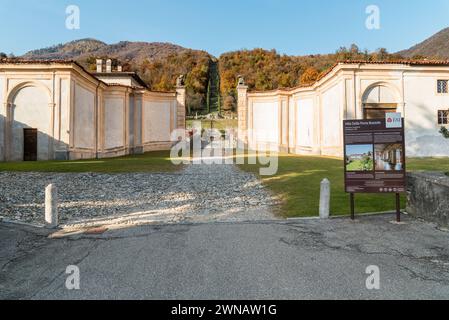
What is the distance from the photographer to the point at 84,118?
88.0 ft

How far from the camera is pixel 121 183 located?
44.9 ft

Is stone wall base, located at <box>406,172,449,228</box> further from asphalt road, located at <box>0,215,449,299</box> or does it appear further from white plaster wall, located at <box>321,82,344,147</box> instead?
white plaster wall, located at <box>321,82,344,147</box>

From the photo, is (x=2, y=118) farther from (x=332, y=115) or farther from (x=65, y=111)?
(x=332, y=115)

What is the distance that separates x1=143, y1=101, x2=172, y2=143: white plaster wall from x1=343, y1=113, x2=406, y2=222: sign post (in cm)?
2964

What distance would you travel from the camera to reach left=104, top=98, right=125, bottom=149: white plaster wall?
31344 millimetres

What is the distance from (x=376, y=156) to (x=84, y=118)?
24835 millimetres

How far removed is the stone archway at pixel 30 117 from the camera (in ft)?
77.5

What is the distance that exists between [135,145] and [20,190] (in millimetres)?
22832

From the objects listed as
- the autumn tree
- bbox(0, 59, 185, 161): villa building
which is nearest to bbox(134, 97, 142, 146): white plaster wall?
bbox(0, 59, 185, 161): villa building

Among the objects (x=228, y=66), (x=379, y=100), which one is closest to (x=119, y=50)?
(x=228, y=66)

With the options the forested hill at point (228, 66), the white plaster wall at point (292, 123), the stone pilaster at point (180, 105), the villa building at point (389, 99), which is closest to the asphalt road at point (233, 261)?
the villa building at point (389, 99)

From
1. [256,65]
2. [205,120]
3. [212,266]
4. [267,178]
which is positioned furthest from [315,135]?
[256,65]
